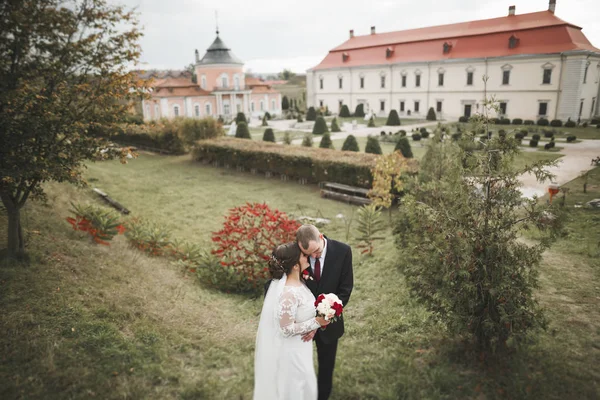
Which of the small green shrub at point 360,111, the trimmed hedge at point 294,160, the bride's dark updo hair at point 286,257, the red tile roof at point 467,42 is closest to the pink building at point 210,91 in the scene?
the red tile roof at point 467,42

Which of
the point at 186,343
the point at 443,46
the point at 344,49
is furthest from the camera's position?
→ the point at 344,49

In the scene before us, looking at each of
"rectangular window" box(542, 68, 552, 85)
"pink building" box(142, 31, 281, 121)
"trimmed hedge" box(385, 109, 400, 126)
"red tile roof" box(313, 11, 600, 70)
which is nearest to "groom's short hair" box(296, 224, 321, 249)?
"trimmed hedge" box(385, 109, 400, 126)

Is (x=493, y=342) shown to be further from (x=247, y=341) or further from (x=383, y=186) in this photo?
(x=383, y=186)

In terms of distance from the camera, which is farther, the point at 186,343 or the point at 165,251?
the point at 165,251

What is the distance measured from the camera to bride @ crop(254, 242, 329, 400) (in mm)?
3312

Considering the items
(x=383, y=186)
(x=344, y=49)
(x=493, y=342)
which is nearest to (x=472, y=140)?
(x=493, y=342)

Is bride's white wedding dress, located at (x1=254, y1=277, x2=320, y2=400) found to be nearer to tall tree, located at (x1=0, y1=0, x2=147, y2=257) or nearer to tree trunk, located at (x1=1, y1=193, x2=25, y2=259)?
tall tree, located at (x1=0, y1=0, x2=147, y2=257)

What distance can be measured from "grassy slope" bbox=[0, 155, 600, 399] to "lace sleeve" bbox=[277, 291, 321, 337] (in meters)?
1.36

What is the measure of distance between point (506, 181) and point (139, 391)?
4434mm

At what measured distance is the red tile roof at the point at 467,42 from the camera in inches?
1255

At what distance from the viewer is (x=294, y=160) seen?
16797 millimetres

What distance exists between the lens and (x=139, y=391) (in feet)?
13.3

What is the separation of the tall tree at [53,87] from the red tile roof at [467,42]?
3590cm

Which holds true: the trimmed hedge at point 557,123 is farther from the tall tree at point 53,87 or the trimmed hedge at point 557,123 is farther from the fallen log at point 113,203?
the tall tree at point 53,87
